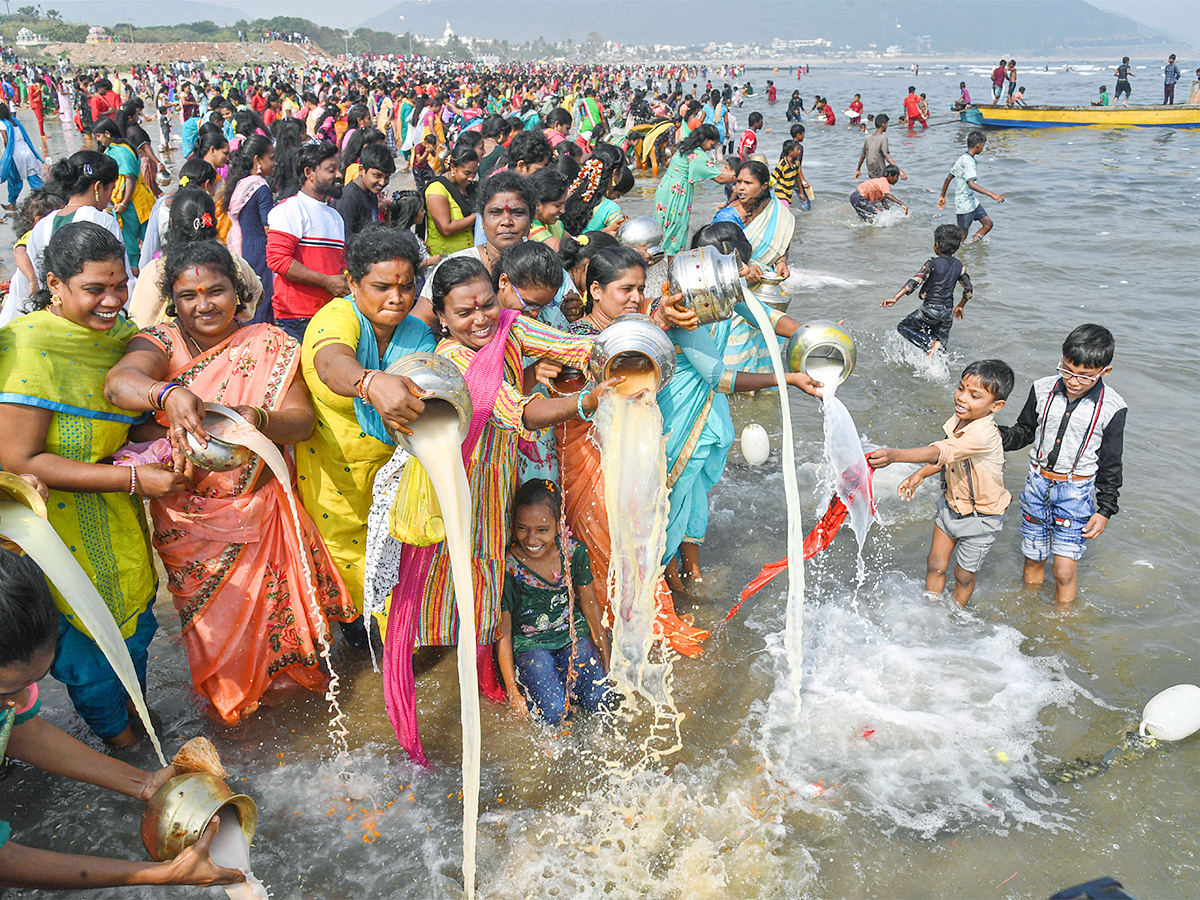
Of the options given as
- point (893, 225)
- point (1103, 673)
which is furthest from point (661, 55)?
point (1103, 673)

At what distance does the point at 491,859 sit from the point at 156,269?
272 cm

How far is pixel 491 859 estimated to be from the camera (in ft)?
9.29

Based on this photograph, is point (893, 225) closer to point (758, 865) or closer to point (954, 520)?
point (954, 520)

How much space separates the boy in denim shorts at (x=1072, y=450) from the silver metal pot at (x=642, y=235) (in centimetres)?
251

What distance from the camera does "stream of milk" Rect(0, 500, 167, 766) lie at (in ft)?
6.95

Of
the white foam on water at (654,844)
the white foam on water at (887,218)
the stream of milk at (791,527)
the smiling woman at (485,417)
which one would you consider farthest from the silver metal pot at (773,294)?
the white foam on water at (887,218)

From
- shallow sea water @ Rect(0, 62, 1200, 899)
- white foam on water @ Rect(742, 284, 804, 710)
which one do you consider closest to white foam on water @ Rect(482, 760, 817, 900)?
shallow sea water @ Rect(0, 62, 1200, 899)

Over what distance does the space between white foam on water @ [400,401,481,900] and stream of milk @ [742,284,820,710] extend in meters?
1.19

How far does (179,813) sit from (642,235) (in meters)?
4.37

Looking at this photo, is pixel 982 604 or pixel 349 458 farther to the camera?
pixel 982 604

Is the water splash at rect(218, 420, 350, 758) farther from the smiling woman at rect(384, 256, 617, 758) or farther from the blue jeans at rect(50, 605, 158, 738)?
the blue jeans at rect(50, 605, 158, 738)

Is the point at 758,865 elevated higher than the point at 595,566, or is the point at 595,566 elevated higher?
the point at 595,566

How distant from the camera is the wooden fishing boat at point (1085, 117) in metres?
25.2

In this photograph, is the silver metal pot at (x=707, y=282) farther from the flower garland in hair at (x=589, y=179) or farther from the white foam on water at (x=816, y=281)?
the white foam on water at (x=816, y=281)
